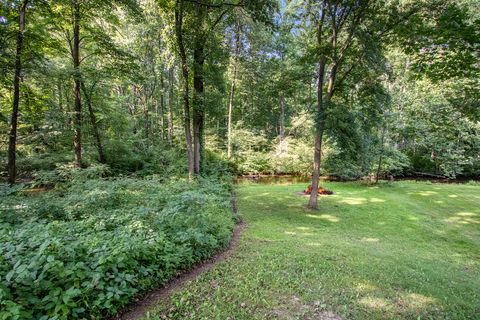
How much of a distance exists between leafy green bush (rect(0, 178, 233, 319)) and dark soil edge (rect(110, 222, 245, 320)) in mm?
109

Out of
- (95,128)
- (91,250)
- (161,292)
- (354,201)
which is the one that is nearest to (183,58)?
(95,128)

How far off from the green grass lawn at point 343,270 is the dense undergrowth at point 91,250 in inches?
18.9

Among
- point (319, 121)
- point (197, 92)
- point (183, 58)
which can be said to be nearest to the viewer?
point (319, 121)

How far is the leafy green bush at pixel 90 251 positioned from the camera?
199 cm

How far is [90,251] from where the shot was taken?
8.14ft

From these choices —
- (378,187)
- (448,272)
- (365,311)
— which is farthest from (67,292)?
(378,187)

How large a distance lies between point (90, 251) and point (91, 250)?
0.8 inches

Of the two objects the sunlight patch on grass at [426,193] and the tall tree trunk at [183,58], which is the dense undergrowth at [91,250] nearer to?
the tall tree trunk at [183,58]

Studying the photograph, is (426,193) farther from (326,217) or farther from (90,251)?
(90,251)

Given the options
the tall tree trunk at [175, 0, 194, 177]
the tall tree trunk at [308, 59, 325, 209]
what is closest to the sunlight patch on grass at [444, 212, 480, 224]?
the tall tree trunk at [308, 59, 325, 209]

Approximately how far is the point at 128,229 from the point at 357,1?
8586 mm

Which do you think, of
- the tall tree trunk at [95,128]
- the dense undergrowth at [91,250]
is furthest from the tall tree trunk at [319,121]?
the tall tree trunk at [95,128]

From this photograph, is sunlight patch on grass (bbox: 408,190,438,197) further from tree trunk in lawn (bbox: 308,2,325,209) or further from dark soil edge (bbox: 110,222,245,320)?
dark soil edge (bbox: 110,222,245,320)

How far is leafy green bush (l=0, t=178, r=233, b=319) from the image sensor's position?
6.54ft
